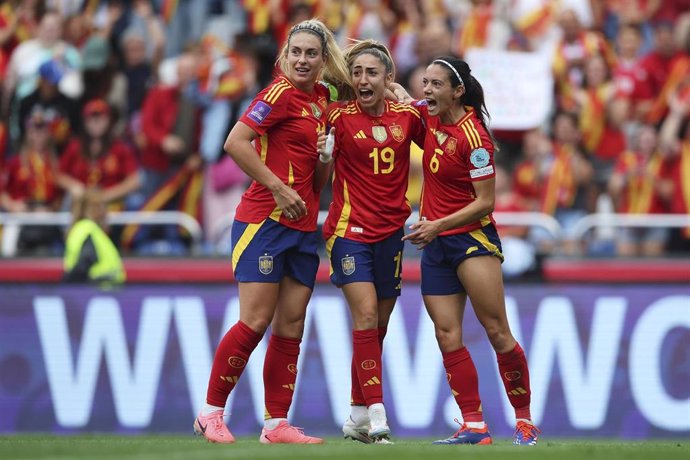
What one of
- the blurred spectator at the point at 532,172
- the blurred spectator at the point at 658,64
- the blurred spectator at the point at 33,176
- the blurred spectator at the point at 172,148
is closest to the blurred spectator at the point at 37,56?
the blurred spectator at the point at 33,176

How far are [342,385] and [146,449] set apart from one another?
4.62 meters

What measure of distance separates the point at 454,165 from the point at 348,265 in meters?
0.92

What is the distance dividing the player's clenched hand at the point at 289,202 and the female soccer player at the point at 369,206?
0.40m

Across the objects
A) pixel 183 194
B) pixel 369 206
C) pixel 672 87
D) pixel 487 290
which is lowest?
pixel 487 290

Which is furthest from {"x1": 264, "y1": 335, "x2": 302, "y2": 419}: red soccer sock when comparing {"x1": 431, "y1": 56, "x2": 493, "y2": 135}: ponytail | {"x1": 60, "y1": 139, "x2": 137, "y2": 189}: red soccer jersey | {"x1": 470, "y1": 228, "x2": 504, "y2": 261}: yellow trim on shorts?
{"x1": 60, "y1": 139, "x2": 137, "y2": 189}: red soccer jersey

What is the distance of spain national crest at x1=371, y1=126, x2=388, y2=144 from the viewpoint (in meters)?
8.77

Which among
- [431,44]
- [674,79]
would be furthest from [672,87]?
[431,44]

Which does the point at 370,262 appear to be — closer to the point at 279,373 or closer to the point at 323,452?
the point at 279,373

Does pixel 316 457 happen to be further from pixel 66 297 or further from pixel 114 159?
Answer: pixel 114 159

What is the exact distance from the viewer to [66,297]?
504 inches

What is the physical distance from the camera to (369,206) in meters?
8.80

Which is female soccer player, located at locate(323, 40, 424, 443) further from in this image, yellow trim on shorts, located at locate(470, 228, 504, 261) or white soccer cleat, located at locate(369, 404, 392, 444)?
yellow trim on shorts, located at locate(470, 228, 504, 261)

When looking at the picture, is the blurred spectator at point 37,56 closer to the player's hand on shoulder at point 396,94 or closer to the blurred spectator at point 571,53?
the blurred spectator at point 571,53

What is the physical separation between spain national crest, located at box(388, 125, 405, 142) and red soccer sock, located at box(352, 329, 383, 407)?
4.03 ft
